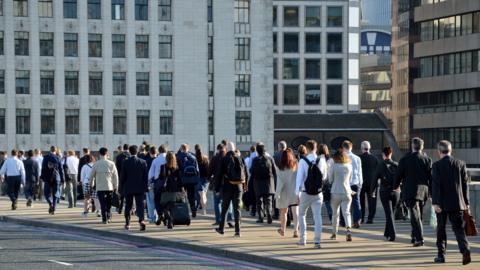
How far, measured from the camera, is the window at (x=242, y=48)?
270 feet

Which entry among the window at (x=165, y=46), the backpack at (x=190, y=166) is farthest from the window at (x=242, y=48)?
the backpack at (x=190, y=166)

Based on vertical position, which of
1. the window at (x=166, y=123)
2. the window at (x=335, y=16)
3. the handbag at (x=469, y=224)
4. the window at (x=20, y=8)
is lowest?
the handbag at (x=469, y=224)

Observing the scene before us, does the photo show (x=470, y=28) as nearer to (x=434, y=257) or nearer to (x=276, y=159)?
(x=276, y=159)

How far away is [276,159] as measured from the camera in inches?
967

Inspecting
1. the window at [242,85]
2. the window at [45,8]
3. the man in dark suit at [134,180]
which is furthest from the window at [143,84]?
the man in dark suit at [134,180]

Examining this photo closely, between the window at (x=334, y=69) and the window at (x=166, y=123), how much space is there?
3578cm

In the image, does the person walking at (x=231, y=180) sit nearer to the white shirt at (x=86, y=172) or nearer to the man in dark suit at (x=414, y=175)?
the man in dark suit at (x=414, y=175)

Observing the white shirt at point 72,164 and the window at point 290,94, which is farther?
the window at point 290,94

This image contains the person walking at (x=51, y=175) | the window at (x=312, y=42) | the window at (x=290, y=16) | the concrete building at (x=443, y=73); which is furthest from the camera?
the window at (x=290, y=16)

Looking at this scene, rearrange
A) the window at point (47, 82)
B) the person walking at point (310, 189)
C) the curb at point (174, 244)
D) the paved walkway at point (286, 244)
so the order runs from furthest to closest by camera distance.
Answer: the window at point (47, 82) < the person walking at point (310, 189) < the curb at point (174, 244) < the paved walkway at point (286, 244)

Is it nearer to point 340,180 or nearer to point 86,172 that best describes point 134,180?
point 86,172

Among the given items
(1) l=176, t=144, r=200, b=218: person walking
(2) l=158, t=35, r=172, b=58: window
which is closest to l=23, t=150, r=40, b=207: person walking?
(1) l=176, t=144, r=200, b=218: person walking

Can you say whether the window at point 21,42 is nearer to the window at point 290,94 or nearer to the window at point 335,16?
the window at point 290,94

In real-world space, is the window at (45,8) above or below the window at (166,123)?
above
